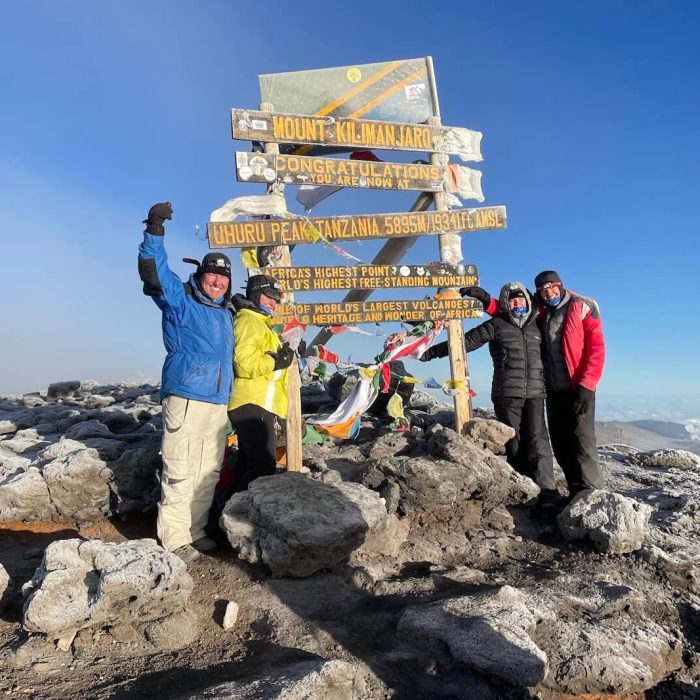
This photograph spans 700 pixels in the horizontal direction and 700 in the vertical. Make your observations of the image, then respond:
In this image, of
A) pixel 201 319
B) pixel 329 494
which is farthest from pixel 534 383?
pixel 201 319

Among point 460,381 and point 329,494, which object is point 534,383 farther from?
point 329,494

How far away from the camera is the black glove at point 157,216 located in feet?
14.2

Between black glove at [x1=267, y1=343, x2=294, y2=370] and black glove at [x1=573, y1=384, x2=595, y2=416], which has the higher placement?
black glove at [x1=267, y1=343, x2=294, y2=370]

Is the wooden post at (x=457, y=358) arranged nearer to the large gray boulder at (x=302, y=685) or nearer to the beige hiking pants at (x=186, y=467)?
the beige hiking pants at (x=186, y=467)

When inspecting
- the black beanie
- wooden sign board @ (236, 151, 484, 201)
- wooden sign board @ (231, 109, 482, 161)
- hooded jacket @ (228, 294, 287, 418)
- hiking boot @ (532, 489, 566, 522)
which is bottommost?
hiking boot @ (532, 489, 566, 522)

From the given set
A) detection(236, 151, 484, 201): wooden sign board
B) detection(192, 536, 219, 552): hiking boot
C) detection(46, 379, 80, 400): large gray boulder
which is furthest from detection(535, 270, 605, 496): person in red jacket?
detection(46, 379, 80, 400): large gray boulder

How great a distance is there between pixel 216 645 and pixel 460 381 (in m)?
4.77

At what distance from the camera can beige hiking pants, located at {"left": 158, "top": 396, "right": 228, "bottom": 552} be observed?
180 inches

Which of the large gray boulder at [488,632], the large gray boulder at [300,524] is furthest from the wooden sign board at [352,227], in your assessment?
the large gray boulder at [488,632]

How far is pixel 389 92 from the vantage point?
718cm

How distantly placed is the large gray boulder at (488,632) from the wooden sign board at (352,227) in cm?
467

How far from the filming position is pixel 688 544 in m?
4.85

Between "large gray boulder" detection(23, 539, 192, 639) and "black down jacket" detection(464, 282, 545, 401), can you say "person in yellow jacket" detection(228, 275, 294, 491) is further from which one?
"black down jacket" detection(464, 282, 545, 401)

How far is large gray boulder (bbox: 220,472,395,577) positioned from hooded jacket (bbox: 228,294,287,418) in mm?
845
